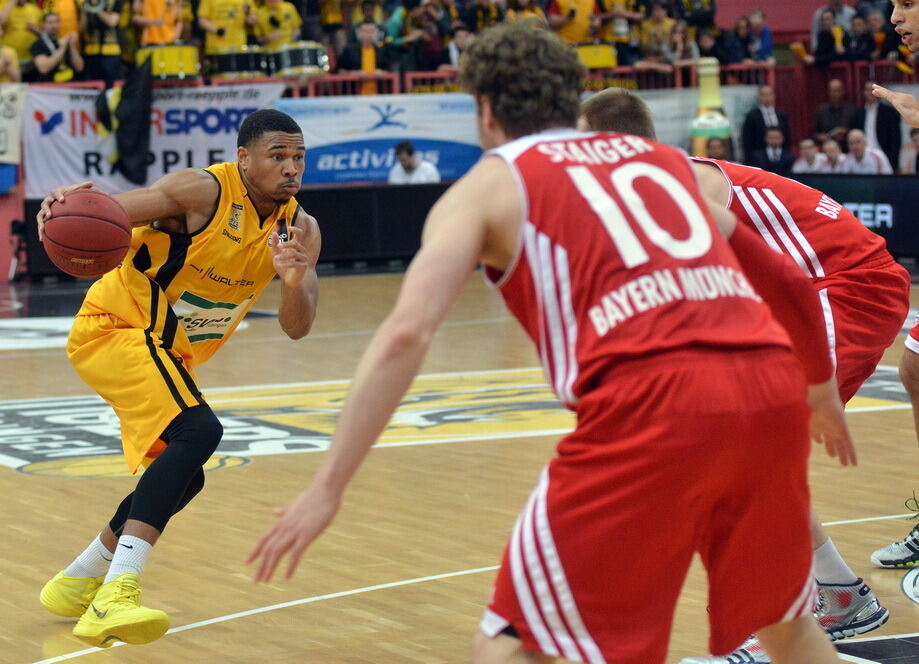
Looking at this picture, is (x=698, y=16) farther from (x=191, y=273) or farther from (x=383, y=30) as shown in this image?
(x=191, y=273)

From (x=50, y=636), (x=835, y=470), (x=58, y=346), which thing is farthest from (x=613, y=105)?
(x=58, y=346)

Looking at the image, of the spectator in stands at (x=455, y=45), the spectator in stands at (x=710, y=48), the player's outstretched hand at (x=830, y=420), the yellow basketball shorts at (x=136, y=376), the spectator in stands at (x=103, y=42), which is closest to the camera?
the player's outstretched hand at (x=830, y=420)

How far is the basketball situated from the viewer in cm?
516

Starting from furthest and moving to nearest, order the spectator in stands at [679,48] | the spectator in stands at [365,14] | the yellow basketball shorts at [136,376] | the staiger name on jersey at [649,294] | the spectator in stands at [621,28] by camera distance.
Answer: the spectator in stands at [679,48], the spectator in stands at [621,28], the spectator in stands at [365,14], the yellow basketball shorts at [136,376], the staiger name on jersey at [649,294]

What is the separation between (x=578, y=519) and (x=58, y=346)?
1104cm

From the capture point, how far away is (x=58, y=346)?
13.1 metres

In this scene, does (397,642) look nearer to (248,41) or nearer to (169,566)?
(169,566)

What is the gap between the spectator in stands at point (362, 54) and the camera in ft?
64.0

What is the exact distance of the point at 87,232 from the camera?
5.15 metres

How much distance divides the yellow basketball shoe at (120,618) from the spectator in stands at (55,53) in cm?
1446

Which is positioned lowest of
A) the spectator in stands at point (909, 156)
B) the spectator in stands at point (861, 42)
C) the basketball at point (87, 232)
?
the spectator in stands at point (909, 156)

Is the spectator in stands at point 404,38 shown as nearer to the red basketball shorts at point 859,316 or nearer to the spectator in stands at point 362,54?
the spectator in stands at point 362,54

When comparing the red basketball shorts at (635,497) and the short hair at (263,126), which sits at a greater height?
the short hair at (263,126)

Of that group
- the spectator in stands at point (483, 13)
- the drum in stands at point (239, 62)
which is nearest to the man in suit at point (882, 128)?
the spectator in stands at point (483, 13)
